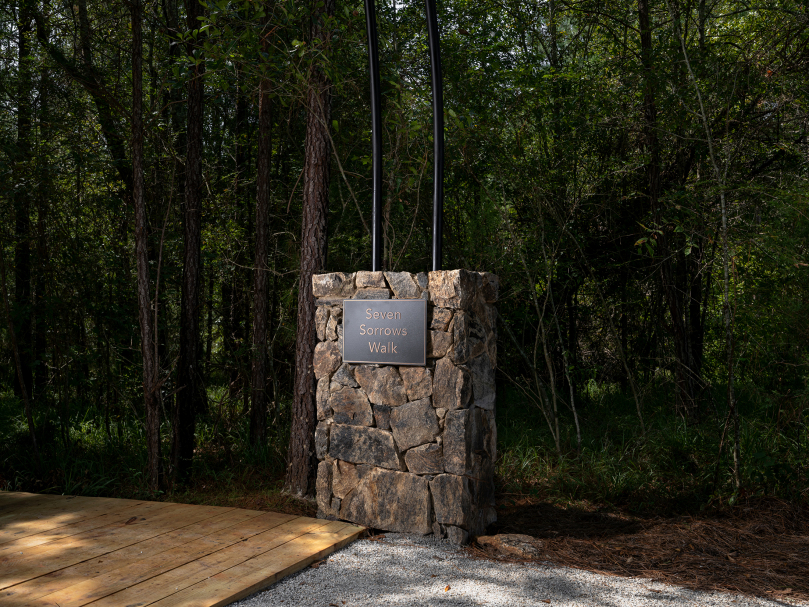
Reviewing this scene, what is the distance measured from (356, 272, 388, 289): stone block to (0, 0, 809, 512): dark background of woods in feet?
2.46

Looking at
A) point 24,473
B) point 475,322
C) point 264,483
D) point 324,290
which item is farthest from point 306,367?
point 24,473

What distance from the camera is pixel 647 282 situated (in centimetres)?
631

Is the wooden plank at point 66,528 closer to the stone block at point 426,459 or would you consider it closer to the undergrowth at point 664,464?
the stone block at point 426,459

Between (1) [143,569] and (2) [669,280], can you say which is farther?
(2) [669,280]

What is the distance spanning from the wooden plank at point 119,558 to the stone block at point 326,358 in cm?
95

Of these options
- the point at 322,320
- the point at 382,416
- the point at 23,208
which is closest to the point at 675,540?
the point at 382,416

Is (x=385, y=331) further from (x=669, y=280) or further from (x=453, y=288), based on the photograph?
(x=669, y=280)

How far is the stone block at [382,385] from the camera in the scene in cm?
349

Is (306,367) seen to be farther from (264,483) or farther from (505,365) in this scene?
(505,365)

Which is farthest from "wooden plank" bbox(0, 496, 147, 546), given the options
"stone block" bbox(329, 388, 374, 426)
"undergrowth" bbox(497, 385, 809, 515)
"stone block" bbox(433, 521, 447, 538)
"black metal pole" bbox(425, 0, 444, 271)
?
"undergrowth" bbox(497, 385, 809, 515)

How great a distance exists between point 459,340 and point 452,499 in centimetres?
89

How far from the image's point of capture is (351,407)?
12.0 feet

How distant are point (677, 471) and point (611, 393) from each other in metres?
2.50

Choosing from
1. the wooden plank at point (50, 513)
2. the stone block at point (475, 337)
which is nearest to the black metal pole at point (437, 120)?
the stone block at point (475, 337)
